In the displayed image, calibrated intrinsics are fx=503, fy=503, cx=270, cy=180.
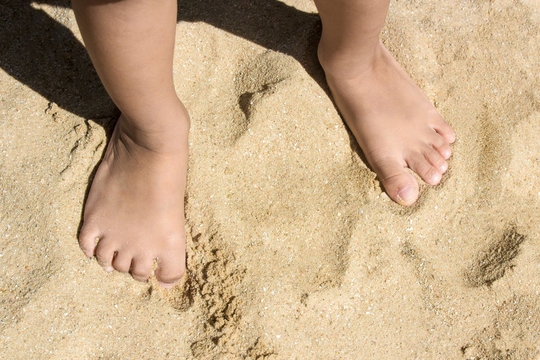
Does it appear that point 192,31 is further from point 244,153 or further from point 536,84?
point 536,84

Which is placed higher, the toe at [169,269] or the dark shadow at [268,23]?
the dark shadow at [268,23]

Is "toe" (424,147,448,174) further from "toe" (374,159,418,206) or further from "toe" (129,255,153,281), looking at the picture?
"toe" (129,255,153,281)

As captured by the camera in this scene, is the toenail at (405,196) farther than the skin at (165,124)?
Yes

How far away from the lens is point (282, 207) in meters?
1.42

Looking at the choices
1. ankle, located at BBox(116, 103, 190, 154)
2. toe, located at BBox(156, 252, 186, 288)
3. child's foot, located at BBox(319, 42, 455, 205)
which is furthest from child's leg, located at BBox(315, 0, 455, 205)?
toe, located at BBox(156, 252, 186, 288)

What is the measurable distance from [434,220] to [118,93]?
0.92 m

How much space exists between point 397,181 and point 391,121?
197mm

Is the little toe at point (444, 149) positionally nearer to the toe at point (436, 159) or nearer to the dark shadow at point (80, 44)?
the toe at point (436, 159)

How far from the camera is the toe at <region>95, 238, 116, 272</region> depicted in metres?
1.35

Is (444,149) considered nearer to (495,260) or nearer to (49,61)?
(495,260)

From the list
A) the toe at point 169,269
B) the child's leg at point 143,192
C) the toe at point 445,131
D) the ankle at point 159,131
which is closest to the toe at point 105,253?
the child's leg at point 143,192

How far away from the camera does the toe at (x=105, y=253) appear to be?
53.3 inches

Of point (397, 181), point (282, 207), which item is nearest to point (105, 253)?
point (282, 207)

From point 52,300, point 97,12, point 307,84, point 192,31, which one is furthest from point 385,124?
point 52,300
